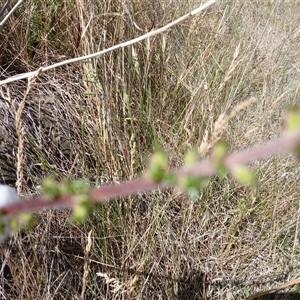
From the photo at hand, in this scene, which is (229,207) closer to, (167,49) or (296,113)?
(167,49)

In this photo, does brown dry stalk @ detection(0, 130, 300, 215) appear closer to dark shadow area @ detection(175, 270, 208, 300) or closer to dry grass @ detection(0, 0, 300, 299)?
dry grass @ detection(0, 0, 300, 299)

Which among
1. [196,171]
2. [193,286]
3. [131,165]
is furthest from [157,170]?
[193,286]

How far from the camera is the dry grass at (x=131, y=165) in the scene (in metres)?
1.08

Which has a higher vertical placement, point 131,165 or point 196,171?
point 131,165

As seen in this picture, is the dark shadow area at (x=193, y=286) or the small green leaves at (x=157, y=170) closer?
the small green leaves at (x=157, y=170)

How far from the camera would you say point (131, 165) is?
1.05 meters

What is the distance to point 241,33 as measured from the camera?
6.36 ft

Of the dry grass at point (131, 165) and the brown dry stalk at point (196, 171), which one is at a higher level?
the dry grass at point (131, 165)

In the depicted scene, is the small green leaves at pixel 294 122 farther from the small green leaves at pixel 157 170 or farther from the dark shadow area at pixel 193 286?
the dark shadow area at pixel 193 286

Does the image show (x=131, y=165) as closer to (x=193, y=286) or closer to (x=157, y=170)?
(x=193, y=286)

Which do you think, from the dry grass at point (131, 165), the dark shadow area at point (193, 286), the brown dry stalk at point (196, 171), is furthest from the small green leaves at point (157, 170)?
the dark shadow area at point (193, 286)

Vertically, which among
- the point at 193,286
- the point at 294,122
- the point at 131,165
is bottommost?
the point at 294,122

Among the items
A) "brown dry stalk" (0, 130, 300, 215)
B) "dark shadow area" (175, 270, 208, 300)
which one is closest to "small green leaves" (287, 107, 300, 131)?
"brown dry stalk" (0, 130, 300, 215)

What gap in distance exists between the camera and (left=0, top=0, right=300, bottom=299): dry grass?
1.08 meters
